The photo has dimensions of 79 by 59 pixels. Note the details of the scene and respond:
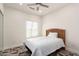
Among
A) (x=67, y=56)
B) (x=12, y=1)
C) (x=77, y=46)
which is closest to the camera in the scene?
(x=12, y=1)

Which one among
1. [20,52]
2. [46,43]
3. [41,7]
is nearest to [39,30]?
[46,43]

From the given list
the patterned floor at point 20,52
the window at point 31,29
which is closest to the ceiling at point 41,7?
the window at point 31,29

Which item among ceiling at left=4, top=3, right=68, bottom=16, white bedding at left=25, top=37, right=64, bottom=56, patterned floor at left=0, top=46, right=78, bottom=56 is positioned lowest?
patterned floor at left=0, top=46, right=78, bottom=56

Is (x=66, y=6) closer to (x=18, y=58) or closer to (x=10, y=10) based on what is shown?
(x=10, y=10)

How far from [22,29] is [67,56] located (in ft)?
3.04

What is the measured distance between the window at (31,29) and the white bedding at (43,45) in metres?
0.10

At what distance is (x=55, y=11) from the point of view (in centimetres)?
135

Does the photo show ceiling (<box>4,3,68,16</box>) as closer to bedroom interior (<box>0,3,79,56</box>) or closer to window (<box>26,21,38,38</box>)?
bedroom interior (<box>0,3,79,56</box>)

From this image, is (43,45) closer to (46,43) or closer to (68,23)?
(46,43)

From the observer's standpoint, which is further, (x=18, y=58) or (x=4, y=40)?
(x=4, y=40)

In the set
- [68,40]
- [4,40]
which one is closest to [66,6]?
[68,40]

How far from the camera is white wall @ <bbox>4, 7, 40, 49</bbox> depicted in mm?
1246

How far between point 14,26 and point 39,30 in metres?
0.48

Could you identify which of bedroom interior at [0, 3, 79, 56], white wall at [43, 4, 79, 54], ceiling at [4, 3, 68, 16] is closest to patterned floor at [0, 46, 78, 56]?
bedroom interior at [0, 3, 79, 56]
